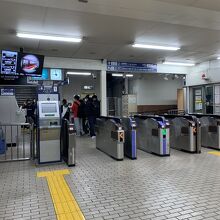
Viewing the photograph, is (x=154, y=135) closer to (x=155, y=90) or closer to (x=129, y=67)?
(x=129, y=67)

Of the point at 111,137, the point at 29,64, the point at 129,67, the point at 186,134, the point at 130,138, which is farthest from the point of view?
the point at 129,67

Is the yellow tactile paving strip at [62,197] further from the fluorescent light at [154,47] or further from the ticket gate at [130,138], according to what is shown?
the fluorescent light at [154,47]

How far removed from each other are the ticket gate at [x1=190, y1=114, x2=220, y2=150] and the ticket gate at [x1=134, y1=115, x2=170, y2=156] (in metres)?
1.78

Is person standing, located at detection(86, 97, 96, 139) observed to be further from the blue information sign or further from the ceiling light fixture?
the ceiling light fixture

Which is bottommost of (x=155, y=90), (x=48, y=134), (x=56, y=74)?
(x=48, y=134)

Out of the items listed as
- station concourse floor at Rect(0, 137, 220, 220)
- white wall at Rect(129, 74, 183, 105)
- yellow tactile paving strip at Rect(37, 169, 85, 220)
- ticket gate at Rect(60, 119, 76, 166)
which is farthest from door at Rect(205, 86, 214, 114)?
yellow tactile paving strip at Rect(37, 169, 85, 220)

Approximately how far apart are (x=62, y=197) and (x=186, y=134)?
14.1 feet

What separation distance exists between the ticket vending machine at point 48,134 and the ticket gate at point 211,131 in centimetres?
445

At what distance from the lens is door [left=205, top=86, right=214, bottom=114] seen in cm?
1025

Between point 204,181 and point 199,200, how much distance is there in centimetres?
91

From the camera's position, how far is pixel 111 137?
6246mm

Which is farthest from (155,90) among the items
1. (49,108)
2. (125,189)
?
(125,189)

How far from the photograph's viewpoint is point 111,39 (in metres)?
6.88

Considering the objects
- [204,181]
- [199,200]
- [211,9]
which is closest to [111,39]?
[211,9]
